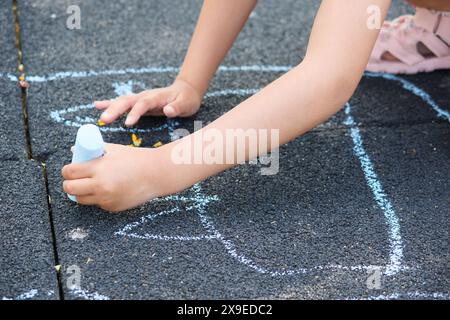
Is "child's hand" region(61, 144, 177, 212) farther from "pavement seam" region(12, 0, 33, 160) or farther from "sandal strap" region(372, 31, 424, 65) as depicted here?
"sandal strap" region(372, 31, 424, 65)

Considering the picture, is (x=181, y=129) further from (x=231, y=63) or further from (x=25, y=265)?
(x=25, y=265)

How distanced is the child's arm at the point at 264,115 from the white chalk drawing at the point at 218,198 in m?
0.10

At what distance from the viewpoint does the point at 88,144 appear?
1280mm

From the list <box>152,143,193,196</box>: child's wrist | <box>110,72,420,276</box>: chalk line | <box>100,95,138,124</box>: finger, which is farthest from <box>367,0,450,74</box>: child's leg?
<box>152,143,193,196</box>: child's wrist

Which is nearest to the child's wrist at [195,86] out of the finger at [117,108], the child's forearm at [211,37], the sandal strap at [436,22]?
the child's forearm at [211,37]

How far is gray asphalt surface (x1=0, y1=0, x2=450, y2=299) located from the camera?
127 centimetres

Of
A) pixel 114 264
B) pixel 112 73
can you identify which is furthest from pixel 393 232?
pixel 112 73

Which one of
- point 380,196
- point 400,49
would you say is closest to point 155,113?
point 380,196

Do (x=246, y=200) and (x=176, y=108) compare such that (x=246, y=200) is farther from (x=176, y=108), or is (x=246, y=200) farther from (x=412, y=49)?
(x=412, y=49)

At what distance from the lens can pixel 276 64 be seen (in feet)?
6.25

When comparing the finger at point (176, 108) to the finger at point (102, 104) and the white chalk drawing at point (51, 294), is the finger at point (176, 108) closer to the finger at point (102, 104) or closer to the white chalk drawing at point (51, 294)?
the finger at point (102, 104)

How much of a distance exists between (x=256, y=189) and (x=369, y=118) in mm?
389

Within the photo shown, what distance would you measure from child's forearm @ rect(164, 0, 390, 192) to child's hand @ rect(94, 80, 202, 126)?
298 mm
